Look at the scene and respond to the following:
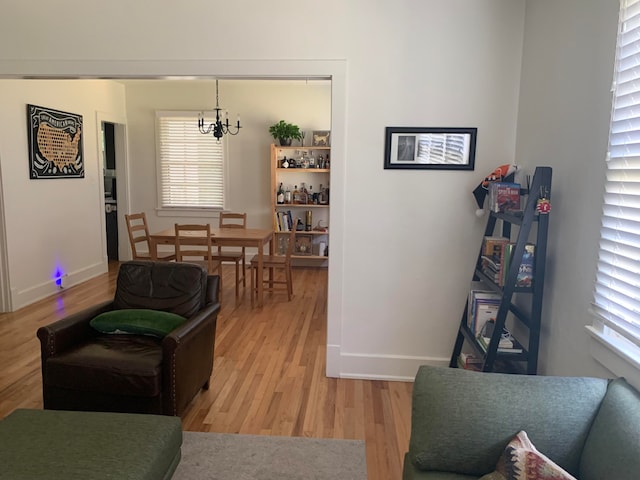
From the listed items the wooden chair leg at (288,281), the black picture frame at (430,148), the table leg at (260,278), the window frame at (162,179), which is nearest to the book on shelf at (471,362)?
the black picture frame at (430,148)

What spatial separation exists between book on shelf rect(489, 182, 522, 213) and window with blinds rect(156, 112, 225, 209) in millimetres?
5073

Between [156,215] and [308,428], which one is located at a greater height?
[156,215]

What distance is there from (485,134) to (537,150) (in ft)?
1.48

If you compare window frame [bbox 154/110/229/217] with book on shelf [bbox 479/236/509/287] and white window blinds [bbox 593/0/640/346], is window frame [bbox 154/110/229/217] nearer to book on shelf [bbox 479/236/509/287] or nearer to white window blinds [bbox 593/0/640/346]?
book on shelf [bbox 479/236/509/287]

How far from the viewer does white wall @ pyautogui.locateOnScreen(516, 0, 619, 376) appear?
1.95 metres

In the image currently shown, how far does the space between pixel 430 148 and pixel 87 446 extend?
2.49 m

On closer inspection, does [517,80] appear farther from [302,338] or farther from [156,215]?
[156,215]

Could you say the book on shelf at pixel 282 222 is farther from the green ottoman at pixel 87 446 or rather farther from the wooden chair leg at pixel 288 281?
the green ottoman at pixel 87 446

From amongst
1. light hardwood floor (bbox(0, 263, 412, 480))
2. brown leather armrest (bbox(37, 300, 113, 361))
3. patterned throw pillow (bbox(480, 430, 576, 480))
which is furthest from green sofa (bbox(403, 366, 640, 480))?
brown leather armrest (bbox(37, 300, 113, 361))

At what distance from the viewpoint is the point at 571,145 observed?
220cm

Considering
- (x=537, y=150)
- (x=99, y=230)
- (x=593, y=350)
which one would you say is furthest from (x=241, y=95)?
(x=593, y=350)

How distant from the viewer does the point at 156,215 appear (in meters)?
7.19

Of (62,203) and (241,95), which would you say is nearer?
(62,203)

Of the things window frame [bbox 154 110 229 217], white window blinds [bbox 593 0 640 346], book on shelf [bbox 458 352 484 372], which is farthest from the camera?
window frame [bbox 154 110 229 217]
